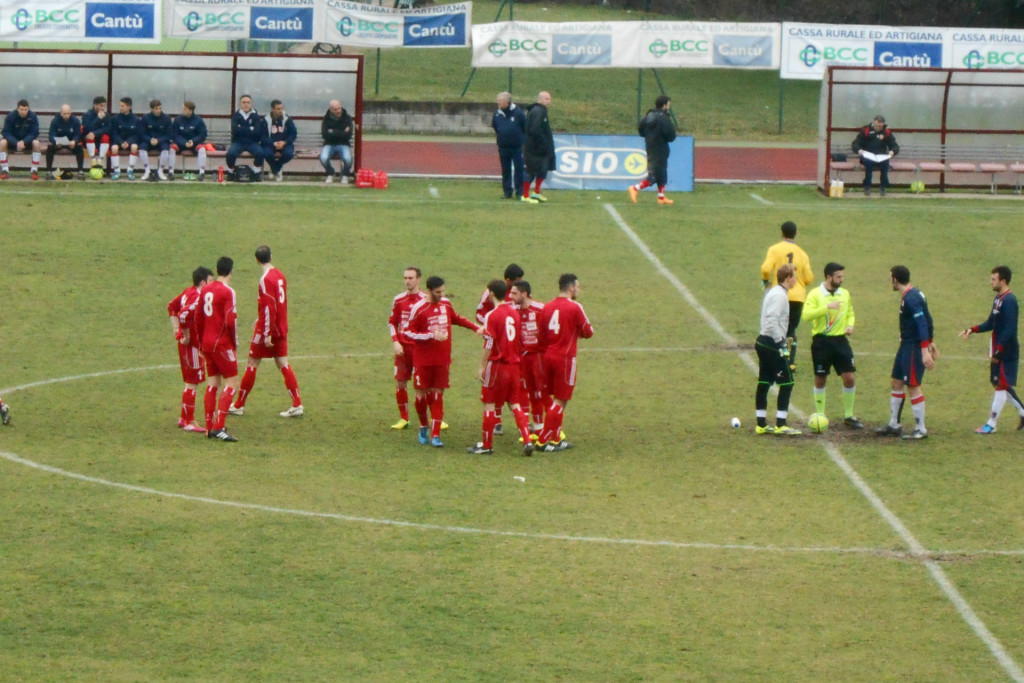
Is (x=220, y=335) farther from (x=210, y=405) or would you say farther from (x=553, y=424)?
(x=553, y=424)

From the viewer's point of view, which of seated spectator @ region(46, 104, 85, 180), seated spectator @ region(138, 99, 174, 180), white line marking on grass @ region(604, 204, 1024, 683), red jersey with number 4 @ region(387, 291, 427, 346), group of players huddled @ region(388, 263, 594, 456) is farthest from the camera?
seated spectator @ region(138, 99, 174, 180)

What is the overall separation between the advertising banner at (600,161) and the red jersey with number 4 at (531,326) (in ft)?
55.5

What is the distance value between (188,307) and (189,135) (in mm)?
16384

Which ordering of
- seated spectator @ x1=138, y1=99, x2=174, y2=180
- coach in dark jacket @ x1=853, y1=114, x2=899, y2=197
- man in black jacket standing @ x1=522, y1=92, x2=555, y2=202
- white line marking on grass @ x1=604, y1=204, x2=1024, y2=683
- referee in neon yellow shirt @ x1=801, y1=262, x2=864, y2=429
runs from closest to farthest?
white line marking on grass @ x1=604, y1=204, x2=1024, y2=683 < referee in neon yellow shirt @ x1=801, y1=262, x2=864, y2=429 < man in black jacket standing @ x1=522, y1=92, x2=555, y2=202 < seated spectator @ x1=138, y1=99, x2=174, y2=180 < coach in dark jacket @ x1=853, y1=114, x2=899, y2=197

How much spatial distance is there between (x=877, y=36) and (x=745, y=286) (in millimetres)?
13769

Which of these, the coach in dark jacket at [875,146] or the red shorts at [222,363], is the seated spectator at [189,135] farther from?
the red shorts at [222,363]

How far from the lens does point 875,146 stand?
3134 centimetres

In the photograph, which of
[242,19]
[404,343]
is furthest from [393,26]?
[404,343]

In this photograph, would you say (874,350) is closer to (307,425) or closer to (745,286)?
(745,286)

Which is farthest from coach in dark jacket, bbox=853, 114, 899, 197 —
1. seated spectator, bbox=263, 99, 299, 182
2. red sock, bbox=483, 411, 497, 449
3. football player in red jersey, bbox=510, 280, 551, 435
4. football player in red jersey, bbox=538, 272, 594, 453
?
red sock, bbox=483, 411, 497, 449

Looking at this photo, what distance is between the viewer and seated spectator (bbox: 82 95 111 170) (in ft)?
99.9

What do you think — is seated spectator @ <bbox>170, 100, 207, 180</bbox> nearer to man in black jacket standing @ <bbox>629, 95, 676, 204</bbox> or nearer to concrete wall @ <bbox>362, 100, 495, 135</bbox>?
man in black jacket standing @ <bbox>629, 95, 676, 204</bbox>

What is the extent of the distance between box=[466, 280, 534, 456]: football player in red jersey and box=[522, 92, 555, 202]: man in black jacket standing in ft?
47.0

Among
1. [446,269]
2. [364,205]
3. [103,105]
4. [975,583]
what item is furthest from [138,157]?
[975,583]
